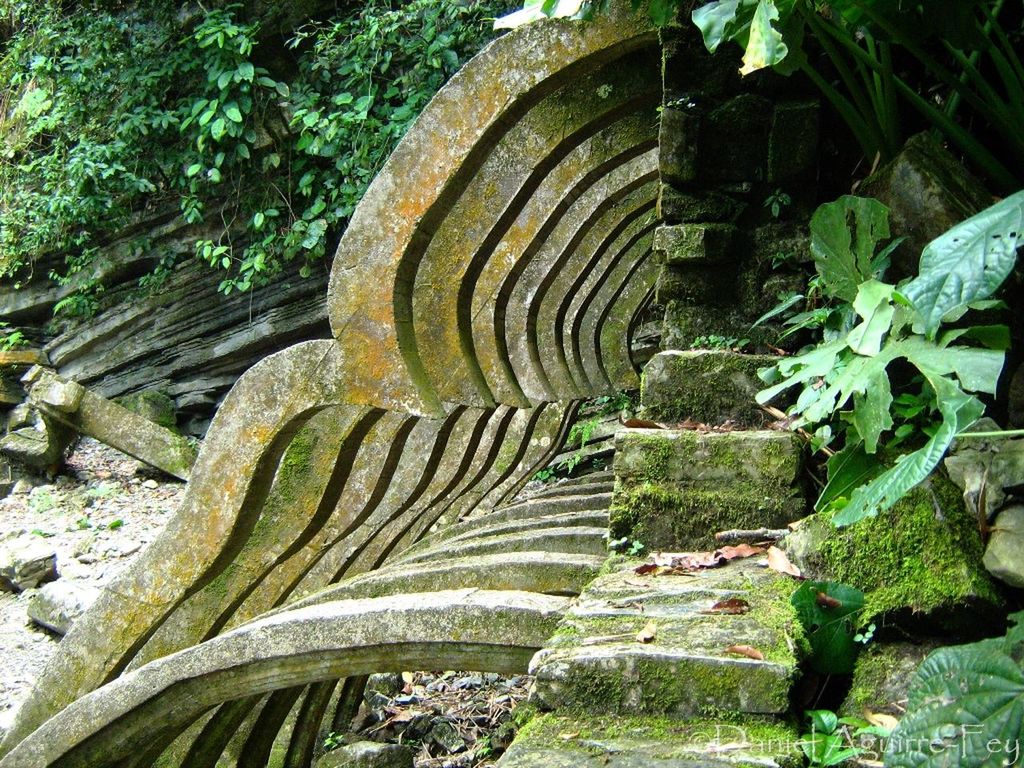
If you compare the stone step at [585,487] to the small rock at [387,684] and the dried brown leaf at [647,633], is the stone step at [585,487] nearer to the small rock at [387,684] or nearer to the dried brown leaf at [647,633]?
the small rock at [387,684]

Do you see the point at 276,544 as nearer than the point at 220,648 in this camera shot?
No

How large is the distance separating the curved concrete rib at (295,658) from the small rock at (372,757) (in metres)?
1.10

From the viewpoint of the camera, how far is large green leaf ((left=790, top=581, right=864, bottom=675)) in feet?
6.09

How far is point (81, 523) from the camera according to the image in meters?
9.09

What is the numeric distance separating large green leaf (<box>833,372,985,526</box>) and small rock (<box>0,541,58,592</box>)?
292 inches

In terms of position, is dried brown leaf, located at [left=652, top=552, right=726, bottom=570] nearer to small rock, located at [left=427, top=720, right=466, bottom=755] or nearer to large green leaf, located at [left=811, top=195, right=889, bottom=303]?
large green leaf, located at [left=811, top=195, right=889, bottom=303]

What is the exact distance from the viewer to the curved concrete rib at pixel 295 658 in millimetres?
2529

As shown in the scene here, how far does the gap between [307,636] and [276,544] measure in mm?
1038

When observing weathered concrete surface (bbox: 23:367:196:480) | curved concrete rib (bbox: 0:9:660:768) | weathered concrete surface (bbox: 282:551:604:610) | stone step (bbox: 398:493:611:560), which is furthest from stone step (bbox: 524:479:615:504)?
weathered concrete surface (bbox: 23:367:196:480)

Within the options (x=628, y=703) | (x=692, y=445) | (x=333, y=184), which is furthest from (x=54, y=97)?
(x=628, y=703)

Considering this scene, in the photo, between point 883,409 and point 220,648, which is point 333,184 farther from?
point 883,409

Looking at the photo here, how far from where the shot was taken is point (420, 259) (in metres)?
3.53

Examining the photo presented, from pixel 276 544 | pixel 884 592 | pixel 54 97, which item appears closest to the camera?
pixel 884 592

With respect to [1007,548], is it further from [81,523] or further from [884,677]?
[81,523]
